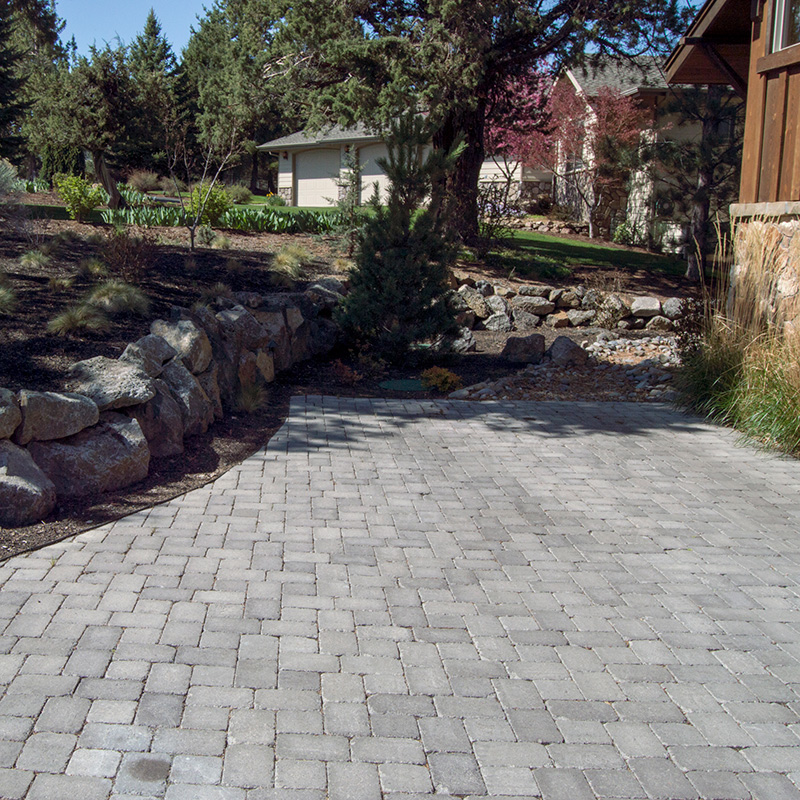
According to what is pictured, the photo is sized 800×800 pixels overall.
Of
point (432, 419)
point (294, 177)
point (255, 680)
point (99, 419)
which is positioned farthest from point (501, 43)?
point (294, 177)

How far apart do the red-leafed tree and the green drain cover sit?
41.4 feet

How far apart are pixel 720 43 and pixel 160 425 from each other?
8.49 meters

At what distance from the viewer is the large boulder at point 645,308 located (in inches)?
520

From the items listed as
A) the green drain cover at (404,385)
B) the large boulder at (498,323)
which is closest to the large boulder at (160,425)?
the green drain cover at (404,385)

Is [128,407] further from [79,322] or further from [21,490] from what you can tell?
[79,322]

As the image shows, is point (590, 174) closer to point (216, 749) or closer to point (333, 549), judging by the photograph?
point (333, 549)

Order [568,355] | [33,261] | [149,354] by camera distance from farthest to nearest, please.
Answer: [568,355]
[33,261]
[149,354]

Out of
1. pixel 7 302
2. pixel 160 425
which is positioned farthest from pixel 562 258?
pixel 160 425

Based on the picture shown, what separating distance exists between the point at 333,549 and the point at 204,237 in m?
9.43

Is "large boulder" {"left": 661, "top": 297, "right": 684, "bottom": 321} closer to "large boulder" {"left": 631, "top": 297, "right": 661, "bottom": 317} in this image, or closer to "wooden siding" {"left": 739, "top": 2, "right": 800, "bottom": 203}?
"large boulder" {"left": 631, "top": 297, "right": 661, "bottom": 317}

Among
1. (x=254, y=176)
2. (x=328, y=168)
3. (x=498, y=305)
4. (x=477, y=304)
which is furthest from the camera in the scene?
(x=254, y=176)

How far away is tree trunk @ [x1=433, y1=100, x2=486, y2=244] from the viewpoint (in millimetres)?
15852

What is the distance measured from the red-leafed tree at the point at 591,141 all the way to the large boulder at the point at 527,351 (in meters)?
10.7

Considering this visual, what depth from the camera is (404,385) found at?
9.02m
